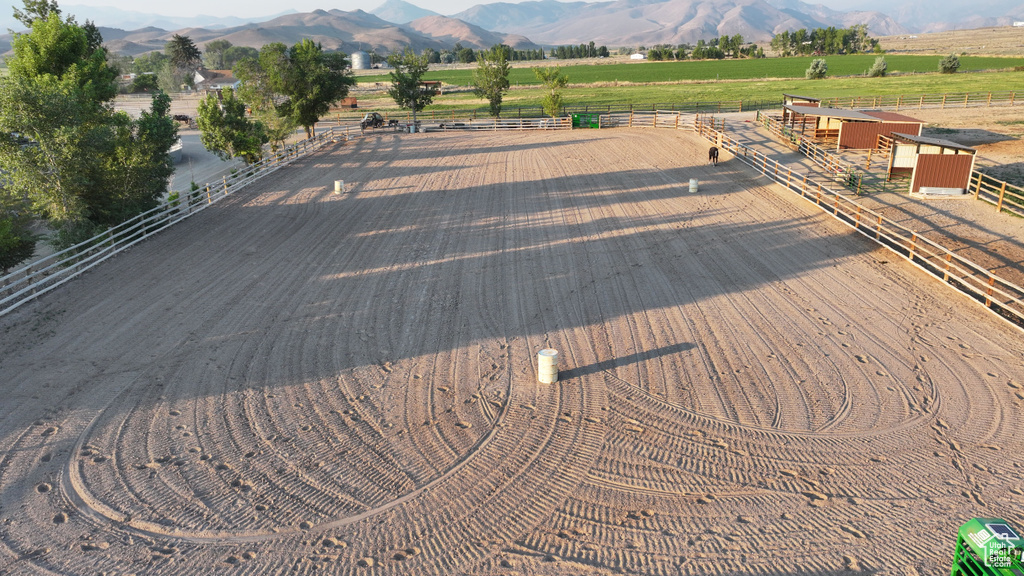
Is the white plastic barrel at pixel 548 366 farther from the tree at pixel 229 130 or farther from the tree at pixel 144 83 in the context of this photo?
the tree at pixel 144 83

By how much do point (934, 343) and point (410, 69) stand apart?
137 feet

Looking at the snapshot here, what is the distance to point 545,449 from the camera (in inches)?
381

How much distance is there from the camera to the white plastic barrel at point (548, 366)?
11.5 metres

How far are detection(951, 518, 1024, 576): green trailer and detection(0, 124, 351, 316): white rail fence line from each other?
18020mm

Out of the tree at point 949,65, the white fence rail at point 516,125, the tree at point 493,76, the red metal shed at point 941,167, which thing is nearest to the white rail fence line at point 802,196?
the red metal shed at point 941,167

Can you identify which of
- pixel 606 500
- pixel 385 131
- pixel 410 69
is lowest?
pixel 606 500

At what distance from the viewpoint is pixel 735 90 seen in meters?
75.8

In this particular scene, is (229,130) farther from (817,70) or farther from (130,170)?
(817,70)

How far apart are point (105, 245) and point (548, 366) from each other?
16.6 meters

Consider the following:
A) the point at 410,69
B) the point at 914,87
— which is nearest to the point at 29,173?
the point at 410,69

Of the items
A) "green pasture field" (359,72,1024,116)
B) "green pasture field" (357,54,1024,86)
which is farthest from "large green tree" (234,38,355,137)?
"green pasture field" (357,54,1024,86)

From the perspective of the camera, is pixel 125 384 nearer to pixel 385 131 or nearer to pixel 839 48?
pixel 385 131

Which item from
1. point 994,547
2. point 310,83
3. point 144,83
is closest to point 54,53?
point 310,83

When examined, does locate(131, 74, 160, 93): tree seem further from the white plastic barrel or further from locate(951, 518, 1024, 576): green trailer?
locate(951, 518, 1024, 576): green trailer
